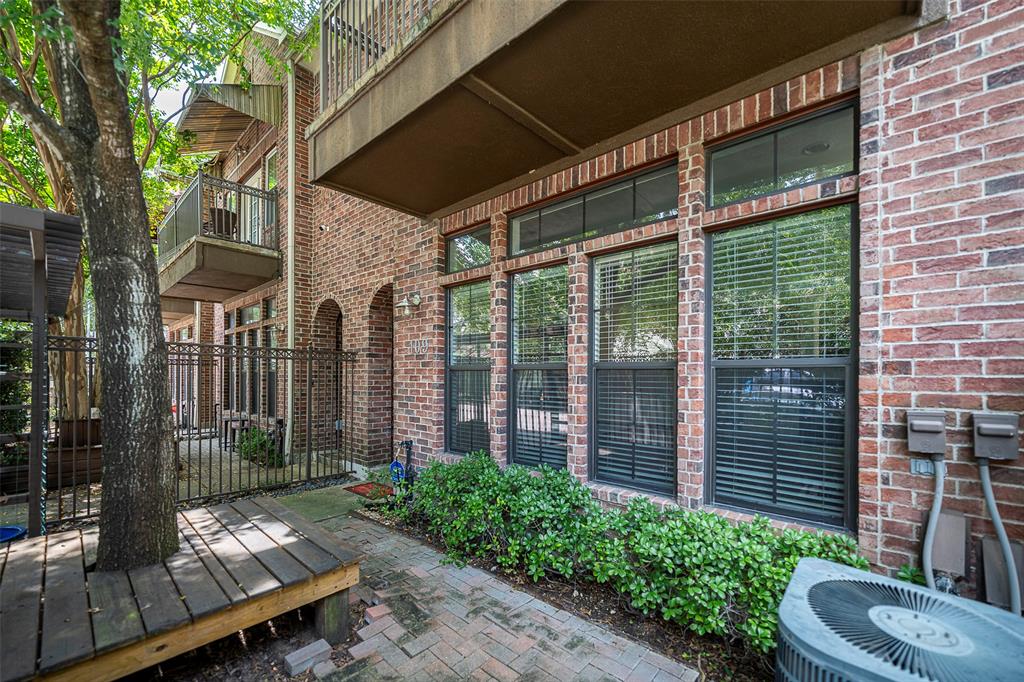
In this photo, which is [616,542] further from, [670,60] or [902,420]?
[670,60]

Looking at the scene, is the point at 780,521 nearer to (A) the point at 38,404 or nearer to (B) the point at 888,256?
(B) the point at 888,256

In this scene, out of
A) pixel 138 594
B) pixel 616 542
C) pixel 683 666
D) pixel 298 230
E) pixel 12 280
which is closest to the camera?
pixel 138 594

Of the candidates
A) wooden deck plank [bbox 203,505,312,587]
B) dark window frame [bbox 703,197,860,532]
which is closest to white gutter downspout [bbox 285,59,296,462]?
wooden deck plank [bbox 203,505,312,587]

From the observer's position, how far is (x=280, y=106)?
767 cm

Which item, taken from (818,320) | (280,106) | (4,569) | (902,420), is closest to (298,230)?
(280,106)

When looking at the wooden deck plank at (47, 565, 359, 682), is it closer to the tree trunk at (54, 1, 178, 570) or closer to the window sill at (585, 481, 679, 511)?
the tree trunk at (54, 1, 178, 570)

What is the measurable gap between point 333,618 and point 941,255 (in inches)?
145

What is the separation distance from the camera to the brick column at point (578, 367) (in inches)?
138

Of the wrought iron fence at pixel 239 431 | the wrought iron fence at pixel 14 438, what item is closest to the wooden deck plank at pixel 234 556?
the wrought iron fence at pixel 239 431

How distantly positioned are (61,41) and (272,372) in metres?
6.00

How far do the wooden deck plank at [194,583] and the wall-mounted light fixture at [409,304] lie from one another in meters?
3.01

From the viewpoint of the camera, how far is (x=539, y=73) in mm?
2504

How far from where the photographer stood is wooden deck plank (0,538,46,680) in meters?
1.60

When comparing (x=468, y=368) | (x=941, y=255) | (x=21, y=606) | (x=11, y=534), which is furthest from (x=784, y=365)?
(x=11, y=534)
